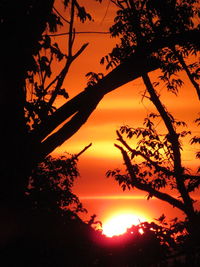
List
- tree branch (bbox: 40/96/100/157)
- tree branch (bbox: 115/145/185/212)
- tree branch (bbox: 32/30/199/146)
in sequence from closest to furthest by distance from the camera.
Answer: tree branch (bbox: 32/30/199/146)
tree branch (bbox: 40/96/100/157)
tree branch (bbox: 115/145/185/212)

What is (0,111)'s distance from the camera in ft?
14.3

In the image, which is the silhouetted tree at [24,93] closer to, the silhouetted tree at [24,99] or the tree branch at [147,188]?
the silhouetted tree at [24,99]

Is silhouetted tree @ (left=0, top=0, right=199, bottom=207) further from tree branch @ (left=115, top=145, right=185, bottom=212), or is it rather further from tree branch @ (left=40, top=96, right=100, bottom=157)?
tree branch @ (left=115, top=145, right=185, bottom=212)

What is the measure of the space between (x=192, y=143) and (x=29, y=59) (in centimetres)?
1211

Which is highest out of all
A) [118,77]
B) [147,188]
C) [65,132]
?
[147,188]

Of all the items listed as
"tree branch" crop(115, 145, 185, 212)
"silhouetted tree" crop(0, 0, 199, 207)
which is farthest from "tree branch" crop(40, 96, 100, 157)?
"tree branch" crop(115, 145, 185, 212)

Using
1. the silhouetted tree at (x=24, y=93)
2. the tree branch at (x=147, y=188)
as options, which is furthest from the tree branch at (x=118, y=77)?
the tree branch at (x=147, y=188)

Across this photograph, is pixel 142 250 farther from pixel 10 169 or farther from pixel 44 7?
pixel 44 7

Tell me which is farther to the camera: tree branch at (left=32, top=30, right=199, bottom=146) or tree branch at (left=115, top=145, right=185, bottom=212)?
tree branch at (left=115, top=145, right=185, bottom=212)

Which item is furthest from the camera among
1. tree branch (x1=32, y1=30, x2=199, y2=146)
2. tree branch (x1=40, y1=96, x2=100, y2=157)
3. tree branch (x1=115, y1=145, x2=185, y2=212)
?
tree branch (x1=115, y1=145, x2=185, y2=212)

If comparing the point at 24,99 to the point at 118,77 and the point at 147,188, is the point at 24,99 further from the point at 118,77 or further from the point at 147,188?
the point at 147,188

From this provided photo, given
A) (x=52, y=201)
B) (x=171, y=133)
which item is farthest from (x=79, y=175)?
(x=52, y=201)

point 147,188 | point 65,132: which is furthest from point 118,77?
point 147,188

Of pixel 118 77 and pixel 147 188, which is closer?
pixel 118 77
